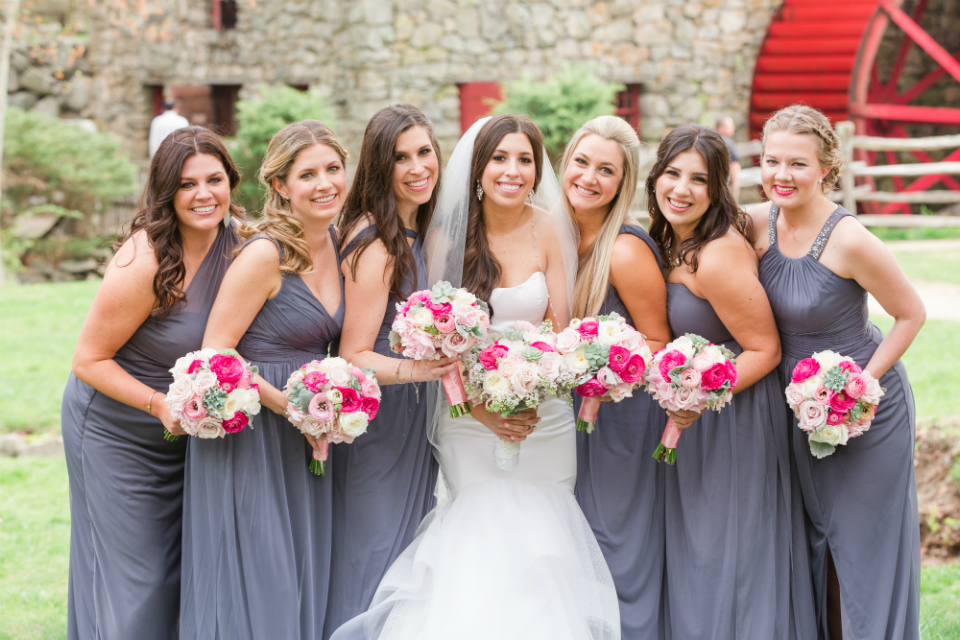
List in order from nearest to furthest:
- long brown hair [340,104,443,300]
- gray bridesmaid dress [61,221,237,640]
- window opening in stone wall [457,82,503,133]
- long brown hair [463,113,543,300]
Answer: gray bridesmaid dress [61,221,237,640], long brown hair [340,104,443,300], long brown hair [463,113,543,300], window opening in stone wall [457,82,503,133]

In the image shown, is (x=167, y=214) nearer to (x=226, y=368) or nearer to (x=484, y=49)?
(x=226, y=368)

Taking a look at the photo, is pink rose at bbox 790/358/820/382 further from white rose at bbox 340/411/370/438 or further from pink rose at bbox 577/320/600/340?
white rose at bbox 340/411/370/438

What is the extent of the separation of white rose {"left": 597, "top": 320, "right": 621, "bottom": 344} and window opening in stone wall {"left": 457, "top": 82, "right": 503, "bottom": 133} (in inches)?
520

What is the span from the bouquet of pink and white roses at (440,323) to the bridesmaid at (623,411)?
76 centimetres

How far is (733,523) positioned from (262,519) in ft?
6.80

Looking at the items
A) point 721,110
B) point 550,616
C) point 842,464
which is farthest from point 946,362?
point 721,110

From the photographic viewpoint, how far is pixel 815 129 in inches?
151

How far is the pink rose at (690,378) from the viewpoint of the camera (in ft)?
11.7

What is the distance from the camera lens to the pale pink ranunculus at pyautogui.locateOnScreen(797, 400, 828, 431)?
3.59 meters

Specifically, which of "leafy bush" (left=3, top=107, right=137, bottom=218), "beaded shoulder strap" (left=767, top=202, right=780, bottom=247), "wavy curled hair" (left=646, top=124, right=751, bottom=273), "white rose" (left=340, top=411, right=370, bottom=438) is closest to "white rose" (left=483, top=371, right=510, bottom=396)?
"white rose" (left=340, top=411, right=370, bottom=438)

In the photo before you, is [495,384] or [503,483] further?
[503,483]

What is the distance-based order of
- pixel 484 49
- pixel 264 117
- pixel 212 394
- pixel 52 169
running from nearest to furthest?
pixel 212 394 → pixel 52 169 → pixel 264 117 → pixel 484 49

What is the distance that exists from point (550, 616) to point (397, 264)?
1693 mm

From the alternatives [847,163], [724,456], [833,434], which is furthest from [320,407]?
[847,163]
